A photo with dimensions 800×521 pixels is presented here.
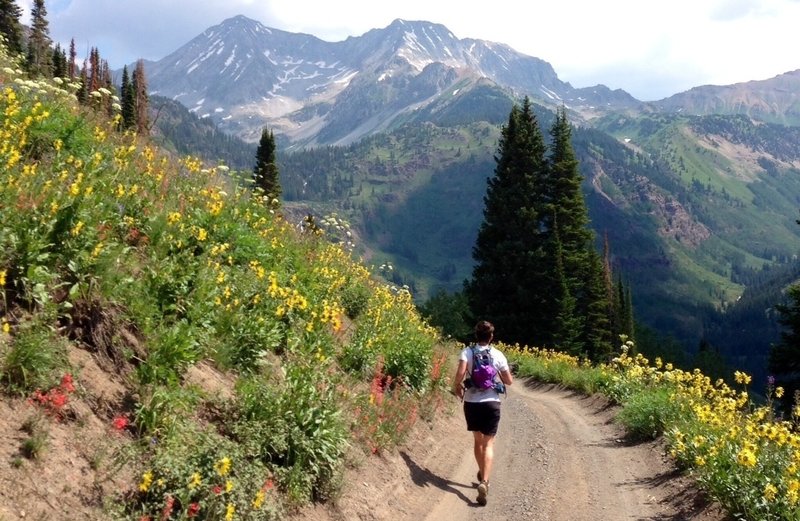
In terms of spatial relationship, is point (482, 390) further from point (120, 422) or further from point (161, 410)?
point (120, 422)

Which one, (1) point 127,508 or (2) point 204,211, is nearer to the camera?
(1) point 127,508

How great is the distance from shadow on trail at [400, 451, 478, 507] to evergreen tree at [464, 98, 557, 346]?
29.6m

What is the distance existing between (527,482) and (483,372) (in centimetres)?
190

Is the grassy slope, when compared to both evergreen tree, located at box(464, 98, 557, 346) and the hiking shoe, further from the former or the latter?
evergreen tree, located at box(464, 98, 557, 346)

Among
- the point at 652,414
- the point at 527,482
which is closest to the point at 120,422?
the point at 527,482

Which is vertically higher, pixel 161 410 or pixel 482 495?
pixel 161 410

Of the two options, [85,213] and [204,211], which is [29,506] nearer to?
[85,213]

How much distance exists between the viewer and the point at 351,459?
7.56 meters

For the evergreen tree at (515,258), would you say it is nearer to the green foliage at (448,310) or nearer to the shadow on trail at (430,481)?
the shadow on trail at (430,481)

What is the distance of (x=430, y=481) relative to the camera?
8852 millimetres

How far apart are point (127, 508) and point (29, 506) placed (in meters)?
0.71

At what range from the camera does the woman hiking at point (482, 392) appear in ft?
29.3

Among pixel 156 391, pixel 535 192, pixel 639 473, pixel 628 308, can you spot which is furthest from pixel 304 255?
pixel 628 308

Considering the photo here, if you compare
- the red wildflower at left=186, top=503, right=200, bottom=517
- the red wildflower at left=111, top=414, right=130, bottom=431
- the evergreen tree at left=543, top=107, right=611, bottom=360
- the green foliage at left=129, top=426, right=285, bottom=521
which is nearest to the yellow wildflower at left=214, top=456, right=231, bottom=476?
the green foliage at left=129, top=426, right=285, bottom=521
